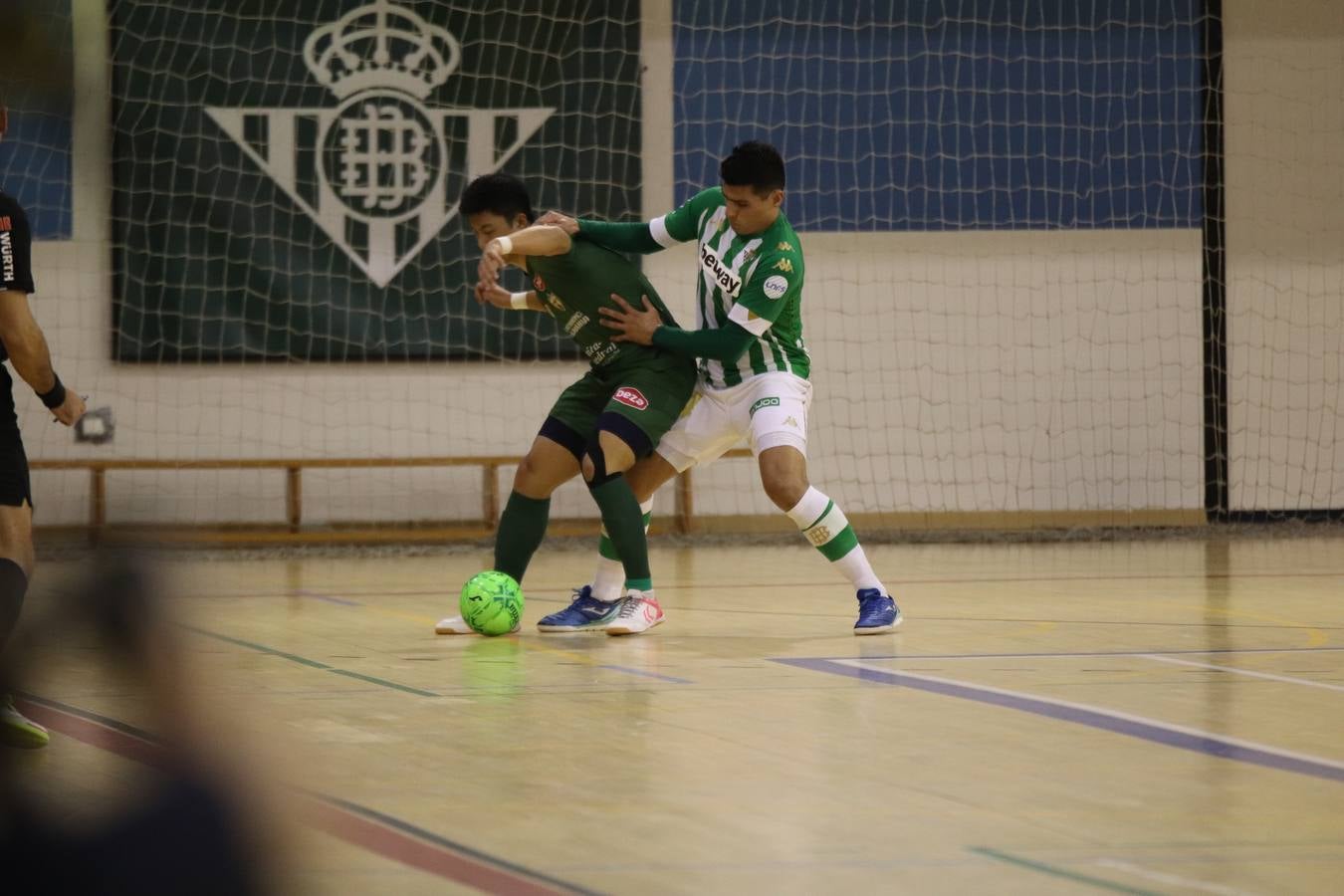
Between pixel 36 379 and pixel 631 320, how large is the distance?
2.36 metres

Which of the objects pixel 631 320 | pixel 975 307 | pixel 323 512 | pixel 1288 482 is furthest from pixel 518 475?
pixel 1288 482

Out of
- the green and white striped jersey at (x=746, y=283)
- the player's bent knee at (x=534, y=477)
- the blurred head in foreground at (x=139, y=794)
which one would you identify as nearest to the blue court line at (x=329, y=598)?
the player's bent knee at (x=534, y=477)

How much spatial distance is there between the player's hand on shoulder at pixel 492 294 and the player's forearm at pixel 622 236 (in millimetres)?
362

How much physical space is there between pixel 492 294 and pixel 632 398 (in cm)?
58

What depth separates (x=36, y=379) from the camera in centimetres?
377

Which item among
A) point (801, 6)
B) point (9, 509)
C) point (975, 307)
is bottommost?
point (9, 509)

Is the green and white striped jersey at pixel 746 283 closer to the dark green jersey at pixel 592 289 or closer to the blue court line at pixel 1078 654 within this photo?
the dark green jersey at pixel 592 289

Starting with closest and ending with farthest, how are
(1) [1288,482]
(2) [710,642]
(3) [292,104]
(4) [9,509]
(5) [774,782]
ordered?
(5) [774,782]
(4) [9,509]
(2) [710,642]
(3) [292,104]
(1) [1288,482]

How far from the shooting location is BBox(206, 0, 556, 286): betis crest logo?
36.3 feet

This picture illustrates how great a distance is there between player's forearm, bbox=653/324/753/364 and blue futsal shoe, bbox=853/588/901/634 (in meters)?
0.93

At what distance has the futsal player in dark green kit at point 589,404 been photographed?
565 centimetres

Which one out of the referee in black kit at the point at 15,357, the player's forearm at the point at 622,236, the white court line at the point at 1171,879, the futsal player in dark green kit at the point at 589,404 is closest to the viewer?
the white court line at the point at 1171,879

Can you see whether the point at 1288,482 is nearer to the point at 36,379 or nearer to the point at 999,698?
the point at 999,698

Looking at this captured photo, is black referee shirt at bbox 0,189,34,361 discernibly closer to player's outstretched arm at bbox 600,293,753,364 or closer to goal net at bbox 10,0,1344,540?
player's outstretched arm at bbox 600,293,753,364
